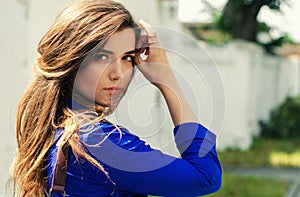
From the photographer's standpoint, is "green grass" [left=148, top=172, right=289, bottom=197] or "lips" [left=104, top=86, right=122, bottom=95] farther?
"green grass" [left=148, top=172, right=289, bottom=197]

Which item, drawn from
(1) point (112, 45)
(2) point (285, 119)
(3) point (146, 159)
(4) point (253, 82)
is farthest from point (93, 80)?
(2) point (285, 119)

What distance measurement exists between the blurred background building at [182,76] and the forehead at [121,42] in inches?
8.3

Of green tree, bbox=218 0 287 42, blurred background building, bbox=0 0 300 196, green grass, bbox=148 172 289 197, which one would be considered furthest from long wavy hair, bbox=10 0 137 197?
green tree, bbox=218 0 287 42

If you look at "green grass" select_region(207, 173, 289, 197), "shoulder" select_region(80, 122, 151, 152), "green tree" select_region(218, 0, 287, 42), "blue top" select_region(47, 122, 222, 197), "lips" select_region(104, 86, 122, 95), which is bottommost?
"green tree" select_region(218, 0, 287, 42)

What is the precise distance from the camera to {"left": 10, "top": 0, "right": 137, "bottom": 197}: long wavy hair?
4.66 feet

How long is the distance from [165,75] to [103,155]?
26 cm

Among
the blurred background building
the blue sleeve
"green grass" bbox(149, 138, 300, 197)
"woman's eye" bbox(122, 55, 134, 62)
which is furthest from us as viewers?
"green grass" bbox(149, 138, 300, 197)

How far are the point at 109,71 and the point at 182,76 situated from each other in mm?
365

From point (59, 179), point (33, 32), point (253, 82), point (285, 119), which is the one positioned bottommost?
point (285, 119)

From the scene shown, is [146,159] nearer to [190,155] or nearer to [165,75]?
[190,155]

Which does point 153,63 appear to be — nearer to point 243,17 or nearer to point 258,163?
point 258,163

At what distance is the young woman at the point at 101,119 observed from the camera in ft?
4.59

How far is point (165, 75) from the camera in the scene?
150cm

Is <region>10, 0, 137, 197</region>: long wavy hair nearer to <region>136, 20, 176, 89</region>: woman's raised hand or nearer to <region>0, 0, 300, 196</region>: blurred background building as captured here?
<region>136, 20, 176, 89</region>: woman's raised hand
